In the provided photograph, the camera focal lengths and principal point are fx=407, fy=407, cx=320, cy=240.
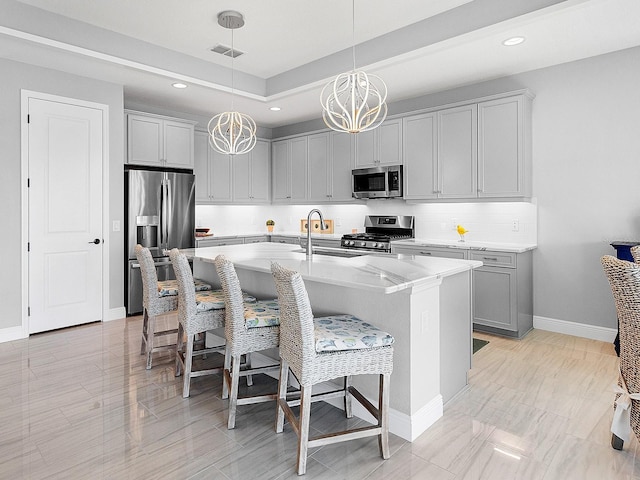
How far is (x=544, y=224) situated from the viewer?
4.31 metres

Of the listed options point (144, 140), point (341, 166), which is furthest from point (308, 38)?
point (144, 140)

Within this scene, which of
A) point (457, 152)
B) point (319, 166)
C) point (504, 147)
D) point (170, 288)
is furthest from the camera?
point (319, 166)

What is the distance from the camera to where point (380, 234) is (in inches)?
223

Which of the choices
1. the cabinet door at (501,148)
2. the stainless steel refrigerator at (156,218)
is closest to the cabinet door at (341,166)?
the cabinet door at (501,148)

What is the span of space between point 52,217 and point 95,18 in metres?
2.03

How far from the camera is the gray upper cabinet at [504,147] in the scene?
13.6ft

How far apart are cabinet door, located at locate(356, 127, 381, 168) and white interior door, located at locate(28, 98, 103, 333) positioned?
10.5 ft

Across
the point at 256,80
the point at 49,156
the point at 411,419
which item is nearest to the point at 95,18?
the point at 49,156

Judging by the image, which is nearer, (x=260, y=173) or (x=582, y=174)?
(x=582, y=174)

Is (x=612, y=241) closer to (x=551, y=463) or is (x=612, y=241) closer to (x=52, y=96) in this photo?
(x=551, y=463)

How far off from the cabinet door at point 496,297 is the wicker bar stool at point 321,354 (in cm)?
240

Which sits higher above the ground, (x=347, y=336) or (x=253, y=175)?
(x=253, y=175)

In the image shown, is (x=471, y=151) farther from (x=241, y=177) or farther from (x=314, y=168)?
(x=241, y=177)

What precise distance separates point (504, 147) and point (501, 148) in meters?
0.03
